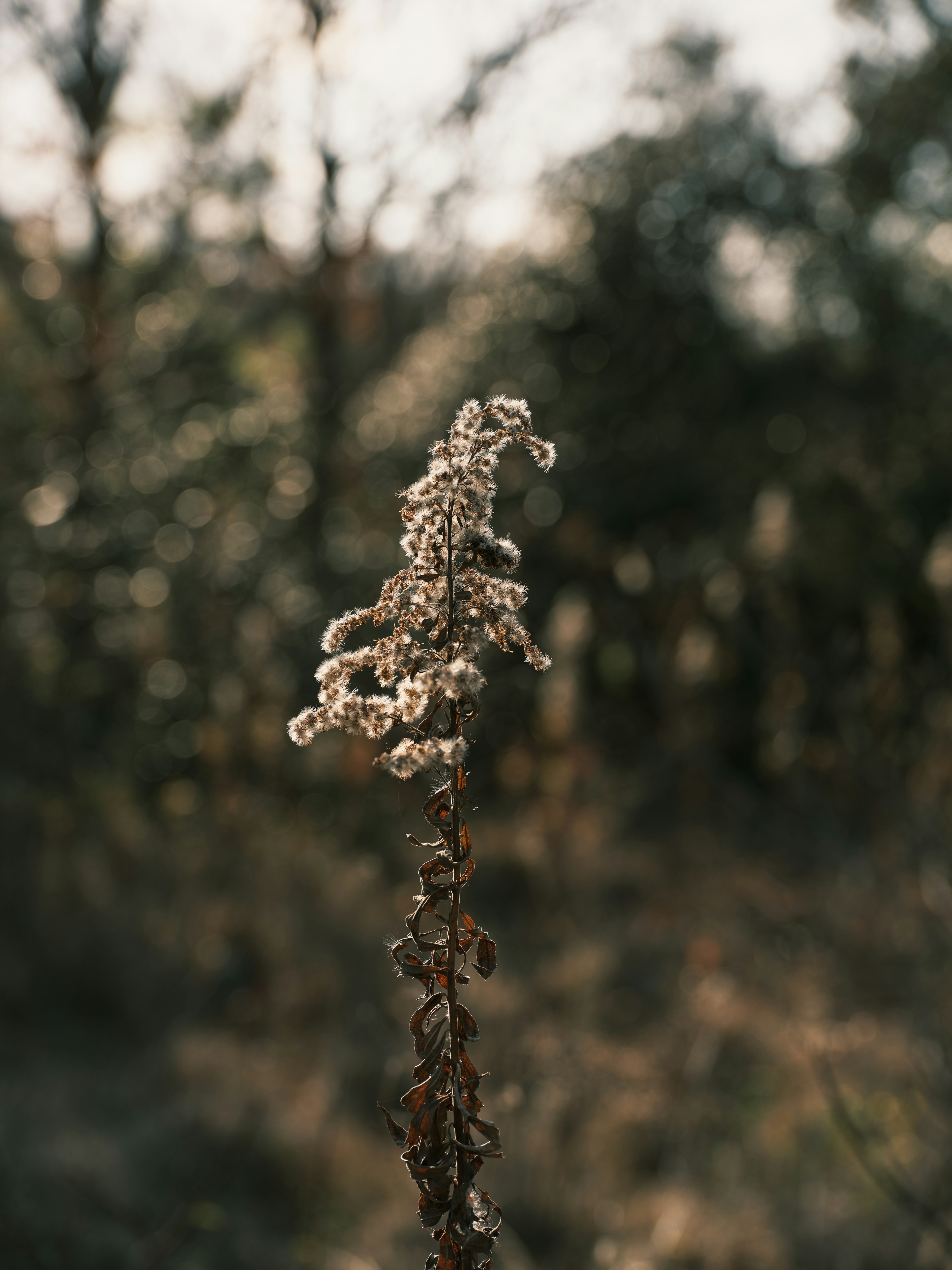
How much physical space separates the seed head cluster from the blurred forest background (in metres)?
1.36

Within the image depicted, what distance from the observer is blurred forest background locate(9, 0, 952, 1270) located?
334 centimetres

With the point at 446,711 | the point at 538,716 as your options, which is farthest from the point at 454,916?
the point at 538,716

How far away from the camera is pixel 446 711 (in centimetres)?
75

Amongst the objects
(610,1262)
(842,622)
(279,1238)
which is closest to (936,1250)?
(610,1262)

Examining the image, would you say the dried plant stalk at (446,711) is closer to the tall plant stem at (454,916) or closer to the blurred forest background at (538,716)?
the tall plant stem at (454,916)

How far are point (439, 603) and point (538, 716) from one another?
595cm

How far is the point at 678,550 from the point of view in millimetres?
8016

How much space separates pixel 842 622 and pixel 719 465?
5.83 ft

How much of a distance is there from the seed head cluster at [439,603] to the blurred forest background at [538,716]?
1363 mm

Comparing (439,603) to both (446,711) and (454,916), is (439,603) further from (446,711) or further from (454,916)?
(454,916)

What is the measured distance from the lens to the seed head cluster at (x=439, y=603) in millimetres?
691

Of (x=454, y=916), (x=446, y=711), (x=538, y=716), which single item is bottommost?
(x=454, y=916)

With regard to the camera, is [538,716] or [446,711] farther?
[538,716]

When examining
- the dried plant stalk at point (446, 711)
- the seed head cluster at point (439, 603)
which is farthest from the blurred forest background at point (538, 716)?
the seed head cluster at point (439, 603)
